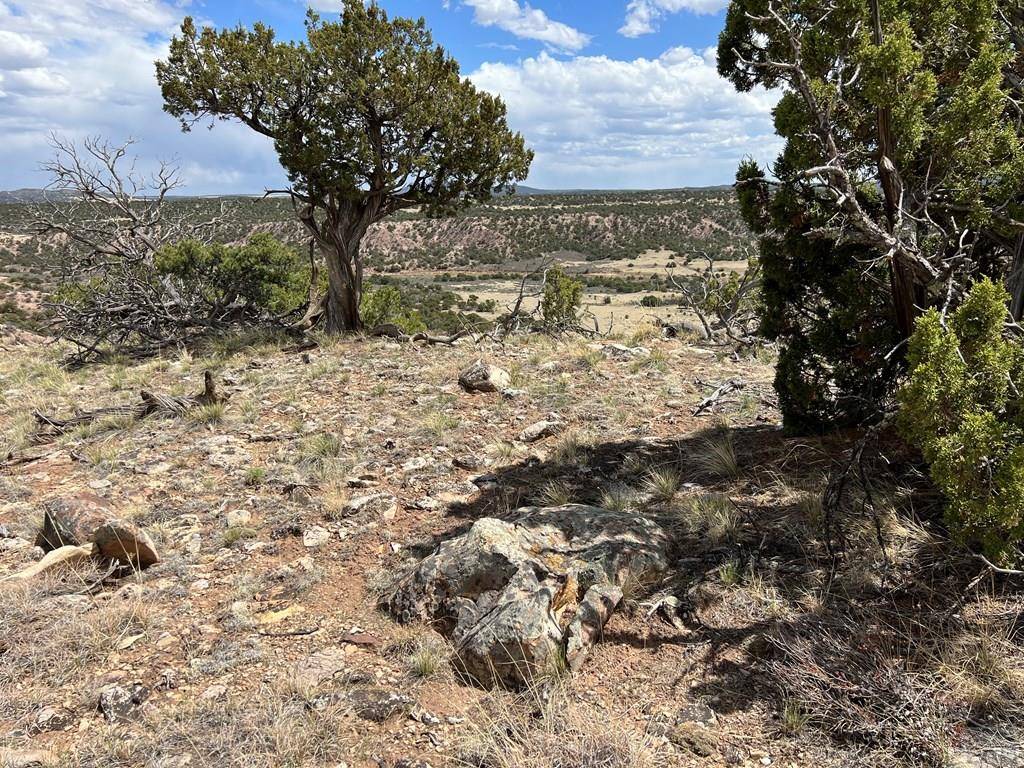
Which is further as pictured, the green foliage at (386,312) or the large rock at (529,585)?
the green foliage at (386,312)

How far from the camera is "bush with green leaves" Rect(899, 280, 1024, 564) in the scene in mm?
3086

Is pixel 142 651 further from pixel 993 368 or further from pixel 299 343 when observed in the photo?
pixel 299 343

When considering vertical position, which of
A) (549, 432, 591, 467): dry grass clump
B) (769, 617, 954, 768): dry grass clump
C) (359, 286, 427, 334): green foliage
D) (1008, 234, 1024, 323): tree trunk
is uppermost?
(1008, 234, 1024, 323): tree trunk

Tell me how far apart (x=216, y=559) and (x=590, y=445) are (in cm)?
348

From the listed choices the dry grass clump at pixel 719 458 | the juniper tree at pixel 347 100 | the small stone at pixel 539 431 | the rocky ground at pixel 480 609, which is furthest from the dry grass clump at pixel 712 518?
the juniper tree at pixel 347 100

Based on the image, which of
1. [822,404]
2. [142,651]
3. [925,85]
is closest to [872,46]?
[925,85]

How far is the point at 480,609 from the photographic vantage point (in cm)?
375

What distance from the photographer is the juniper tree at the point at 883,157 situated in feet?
12.9

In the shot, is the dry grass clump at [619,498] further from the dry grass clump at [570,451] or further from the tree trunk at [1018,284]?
the tree trunk at [1018,284]

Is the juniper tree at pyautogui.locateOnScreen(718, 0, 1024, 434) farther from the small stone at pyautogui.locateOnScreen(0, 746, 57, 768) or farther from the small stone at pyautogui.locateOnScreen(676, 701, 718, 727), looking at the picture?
the small stone at pyautogui.locateOnScreen(0, 746, 57, 768)

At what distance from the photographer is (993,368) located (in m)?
3.25

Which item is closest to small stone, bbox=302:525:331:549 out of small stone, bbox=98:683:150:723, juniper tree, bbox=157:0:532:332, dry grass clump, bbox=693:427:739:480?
small stone, bbox=98:683:150:723

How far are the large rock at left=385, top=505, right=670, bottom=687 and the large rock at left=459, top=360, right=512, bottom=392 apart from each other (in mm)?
3739

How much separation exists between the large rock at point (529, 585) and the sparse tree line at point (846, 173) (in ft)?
5.90
